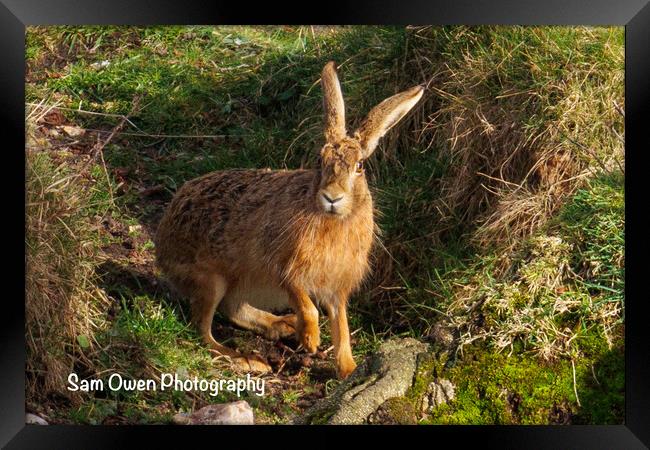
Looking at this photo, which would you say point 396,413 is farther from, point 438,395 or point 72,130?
point 72,130

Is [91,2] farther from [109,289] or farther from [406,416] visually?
[406,416]

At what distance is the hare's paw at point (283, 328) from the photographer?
712 cm

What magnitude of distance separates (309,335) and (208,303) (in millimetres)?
709

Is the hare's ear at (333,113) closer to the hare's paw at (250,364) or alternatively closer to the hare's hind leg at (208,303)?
the hare's hind leg at (208,303)

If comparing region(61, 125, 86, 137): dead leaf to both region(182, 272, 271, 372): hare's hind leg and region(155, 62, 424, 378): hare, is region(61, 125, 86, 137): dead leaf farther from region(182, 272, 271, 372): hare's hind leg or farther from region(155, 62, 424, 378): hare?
region(182, 272, 271, 372): hare's hind leg

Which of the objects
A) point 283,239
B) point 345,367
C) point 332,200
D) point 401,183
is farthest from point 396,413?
point 401,183

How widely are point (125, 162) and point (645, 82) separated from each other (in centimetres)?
311

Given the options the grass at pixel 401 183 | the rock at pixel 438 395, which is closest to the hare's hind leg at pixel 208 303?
the grass at pixel 401 183

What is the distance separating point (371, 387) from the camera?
608 cm

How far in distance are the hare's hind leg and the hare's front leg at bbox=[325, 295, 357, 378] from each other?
45 cm

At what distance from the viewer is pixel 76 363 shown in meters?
6.29

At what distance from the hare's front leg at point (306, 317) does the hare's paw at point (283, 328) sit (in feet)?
1.49

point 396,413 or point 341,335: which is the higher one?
point 341,335

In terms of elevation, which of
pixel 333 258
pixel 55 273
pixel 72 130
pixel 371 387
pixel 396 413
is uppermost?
pixel 72 130
